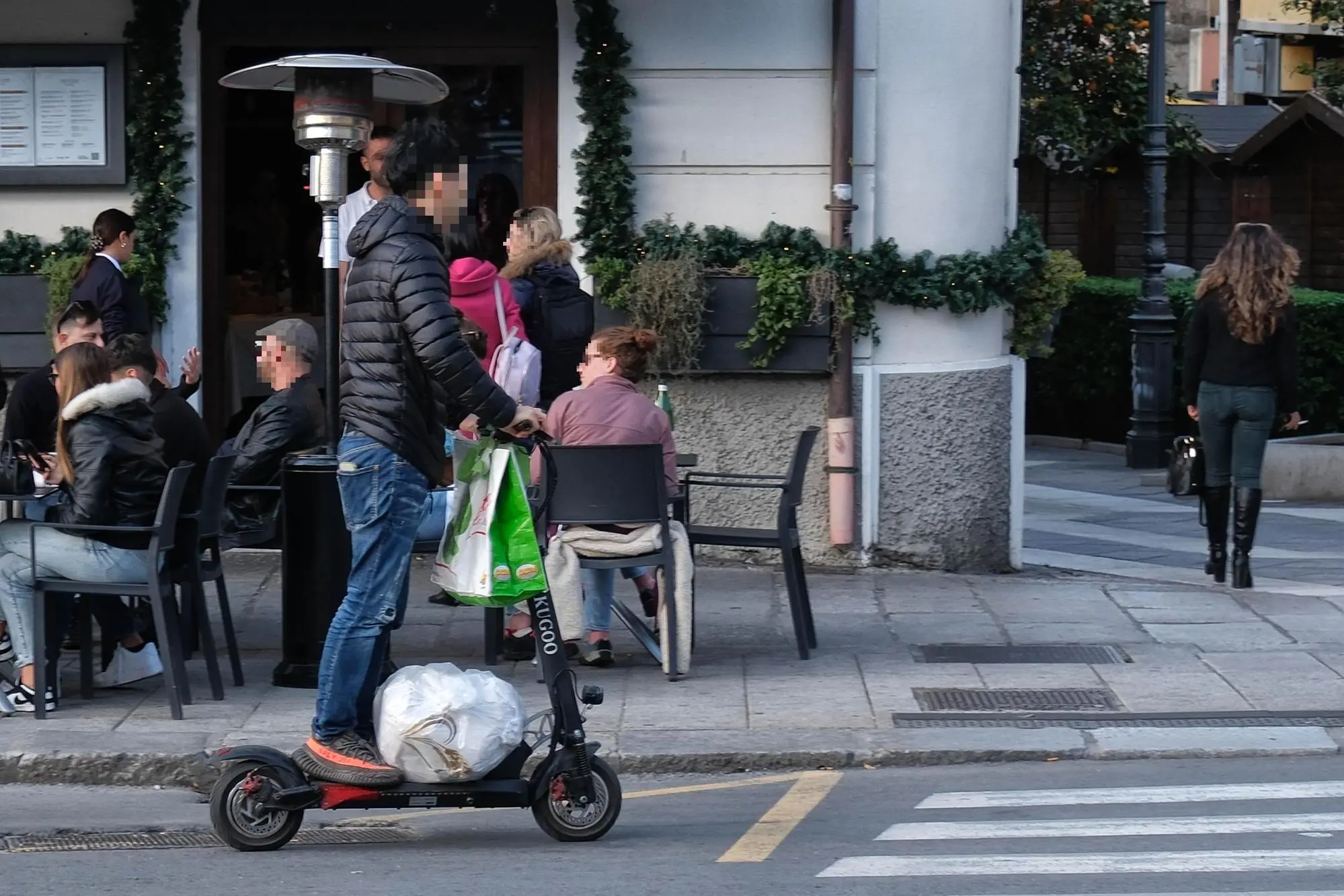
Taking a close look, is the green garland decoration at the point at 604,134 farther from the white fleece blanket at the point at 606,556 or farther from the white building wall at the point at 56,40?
the white fleece blanket at the point at 606,556

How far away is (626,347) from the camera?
7824 millimetres

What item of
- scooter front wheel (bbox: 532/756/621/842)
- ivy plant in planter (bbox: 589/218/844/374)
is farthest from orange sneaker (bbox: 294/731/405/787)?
ivy plant in planter (bbox: 589/218/844/374)

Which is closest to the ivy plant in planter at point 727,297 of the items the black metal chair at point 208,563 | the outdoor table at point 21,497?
the black metal chair at point 208,563

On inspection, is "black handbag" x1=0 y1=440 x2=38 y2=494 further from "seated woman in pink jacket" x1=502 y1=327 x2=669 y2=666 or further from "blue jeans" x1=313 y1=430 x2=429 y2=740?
"blue jeans" x1=313 y1=430 x2=429 y2=740

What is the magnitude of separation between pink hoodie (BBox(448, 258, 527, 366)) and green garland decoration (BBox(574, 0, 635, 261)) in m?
1.65

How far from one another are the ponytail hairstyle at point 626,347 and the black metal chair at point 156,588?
1725 mm

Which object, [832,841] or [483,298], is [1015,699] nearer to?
[832,841]

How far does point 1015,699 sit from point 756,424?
318cm

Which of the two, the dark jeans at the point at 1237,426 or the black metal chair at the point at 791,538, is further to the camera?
the dark jeans at the point at 1237,426

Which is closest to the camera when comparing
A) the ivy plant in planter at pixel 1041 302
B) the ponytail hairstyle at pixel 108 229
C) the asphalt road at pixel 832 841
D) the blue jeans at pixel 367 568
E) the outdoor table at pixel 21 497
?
the asphalt road at pixel 832 841

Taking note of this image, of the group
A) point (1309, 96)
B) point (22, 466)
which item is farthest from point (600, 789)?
point (1309, 96)

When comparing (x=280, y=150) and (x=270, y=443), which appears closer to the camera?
(x=270, y=443)

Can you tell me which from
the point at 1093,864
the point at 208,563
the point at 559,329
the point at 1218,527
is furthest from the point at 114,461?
the point at 1218,527

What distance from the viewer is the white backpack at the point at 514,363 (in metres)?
8.35
